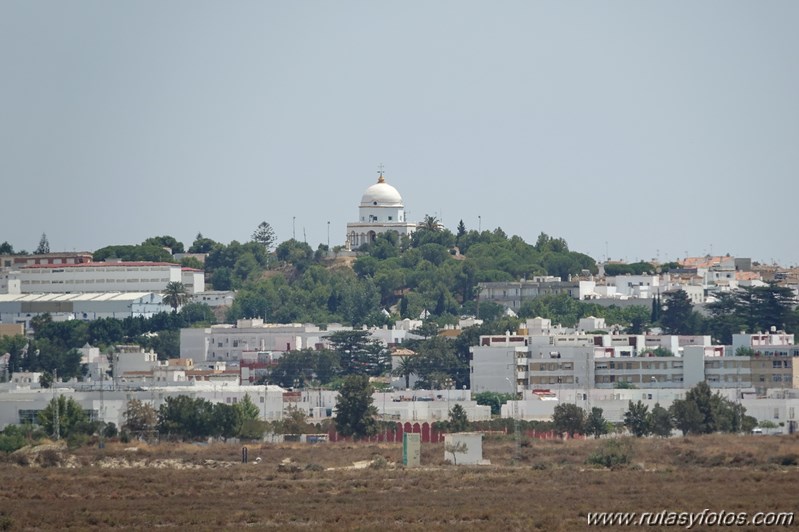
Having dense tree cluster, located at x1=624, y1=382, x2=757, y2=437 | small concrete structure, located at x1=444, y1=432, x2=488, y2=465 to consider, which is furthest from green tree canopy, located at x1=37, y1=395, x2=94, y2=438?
dense tree cluster, located at x1=624, y1=382, x2=757, y2=437

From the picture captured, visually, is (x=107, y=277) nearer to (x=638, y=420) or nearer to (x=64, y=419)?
(x=64, y=419)

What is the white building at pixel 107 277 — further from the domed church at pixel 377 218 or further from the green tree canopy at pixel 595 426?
the green tree canopy at pixel 595 426

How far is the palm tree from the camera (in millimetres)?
163125

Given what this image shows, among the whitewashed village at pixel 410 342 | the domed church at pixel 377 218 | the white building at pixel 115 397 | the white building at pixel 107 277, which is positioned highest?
the domed church at pixel 377 218

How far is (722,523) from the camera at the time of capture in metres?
56.7

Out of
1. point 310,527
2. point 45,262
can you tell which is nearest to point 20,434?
point 310,527

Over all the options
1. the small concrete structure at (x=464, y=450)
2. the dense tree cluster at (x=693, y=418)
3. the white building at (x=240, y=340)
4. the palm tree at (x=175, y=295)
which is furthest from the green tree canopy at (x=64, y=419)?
the palm tree at (x=175, y=295)

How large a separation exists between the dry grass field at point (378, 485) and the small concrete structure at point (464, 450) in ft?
1.84

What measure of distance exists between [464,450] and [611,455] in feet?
16.2

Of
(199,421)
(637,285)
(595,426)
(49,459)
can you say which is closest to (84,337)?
(637,285)

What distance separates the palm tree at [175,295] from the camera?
163 metres

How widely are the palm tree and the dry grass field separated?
2931 inches

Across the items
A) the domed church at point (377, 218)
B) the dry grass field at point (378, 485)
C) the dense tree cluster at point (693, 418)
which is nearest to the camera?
the dry grass field at point (378, 485)

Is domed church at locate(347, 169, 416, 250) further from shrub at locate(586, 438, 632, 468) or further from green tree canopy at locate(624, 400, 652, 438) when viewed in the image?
shrub at locate(586, 438, 632, 468)
